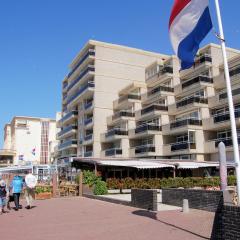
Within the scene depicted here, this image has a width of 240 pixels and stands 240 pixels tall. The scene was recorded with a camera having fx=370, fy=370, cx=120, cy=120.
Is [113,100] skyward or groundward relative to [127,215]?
skyward

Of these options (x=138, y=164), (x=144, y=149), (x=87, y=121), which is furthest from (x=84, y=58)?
(x=138, y=164)

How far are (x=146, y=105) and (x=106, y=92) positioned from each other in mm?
7746

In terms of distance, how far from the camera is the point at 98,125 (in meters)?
60.0

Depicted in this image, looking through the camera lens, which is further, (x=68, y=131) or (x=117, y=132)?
(x=68, y=131)

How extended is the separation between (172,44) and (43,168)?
1202 inches

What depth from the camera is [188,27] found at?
10789mm

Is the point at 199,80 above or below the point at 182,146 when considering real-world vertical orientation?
above

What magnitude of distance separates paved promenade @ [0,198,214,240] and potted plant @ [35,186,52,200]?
899cm

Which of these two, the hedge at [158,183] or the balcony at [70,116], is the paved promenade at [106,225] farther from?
the balcony at [70,116]

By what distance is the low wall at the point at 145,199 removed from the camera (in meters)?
16.5

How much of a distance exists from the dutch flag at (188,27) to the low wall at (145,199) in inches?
295

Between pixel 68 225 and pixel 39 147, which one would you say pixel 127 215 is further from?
pixel 39 147

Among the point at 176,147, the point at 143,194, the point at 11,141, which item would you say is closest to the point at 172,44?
the point at 143,194

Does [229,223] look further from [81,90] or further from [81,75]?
[81,75]
